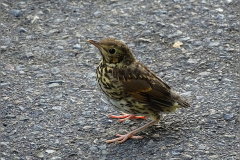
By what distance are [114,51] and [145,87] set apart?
0.53 m

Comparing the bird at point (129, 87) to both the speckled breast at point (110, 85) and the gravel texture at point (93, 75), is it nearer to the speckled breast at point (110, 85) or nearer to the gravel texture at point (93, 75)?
the speckled breast at point (110, 85)

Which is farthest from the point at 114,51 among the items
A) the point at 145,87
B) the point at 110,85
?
the point at 145,87

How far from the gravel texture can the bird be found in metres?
0.28

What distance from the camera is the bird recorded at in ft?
16.9

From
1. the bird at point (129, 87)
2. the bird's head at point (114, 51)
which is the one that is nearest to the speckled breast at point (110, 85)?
the bird at point (129, 87)

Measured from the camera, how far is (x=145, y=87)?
17.1 ft

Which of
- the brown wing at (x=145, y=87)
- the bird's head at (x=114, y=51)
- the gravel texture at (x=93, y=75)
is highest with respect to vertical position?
the bird's head at (x=114, y=51)

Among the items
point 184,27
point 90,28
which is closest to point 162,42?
point 184,27

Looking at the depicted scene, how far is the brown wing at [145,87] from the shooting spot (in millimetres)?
5168

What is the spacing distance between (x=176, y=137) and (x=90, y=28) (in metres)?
2.87

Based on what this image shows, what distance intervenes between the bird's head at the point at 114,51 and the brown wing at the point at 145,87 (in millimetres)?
109

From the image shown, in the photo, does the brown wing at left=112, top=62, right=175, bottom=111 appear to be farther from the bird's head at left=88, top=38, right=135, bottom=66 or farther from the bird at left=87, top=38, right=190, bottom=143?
the bird's head at left=88, top=38, right=135, bottom=66

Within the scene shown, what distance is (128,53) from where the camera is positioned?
17.2 feet

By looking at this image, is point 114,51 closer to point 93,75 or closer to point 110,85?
point 110,85
